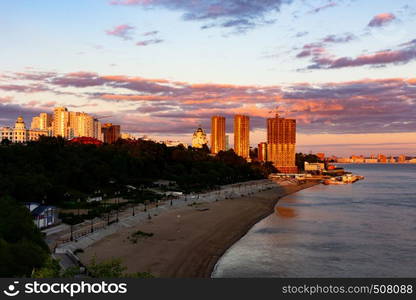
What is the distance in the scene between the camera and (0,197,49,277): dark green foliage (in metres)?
26.8

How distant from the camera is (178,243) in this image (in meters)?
53.1

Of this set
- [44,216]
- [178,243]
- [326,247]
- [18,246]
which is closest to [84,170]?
[44,216]

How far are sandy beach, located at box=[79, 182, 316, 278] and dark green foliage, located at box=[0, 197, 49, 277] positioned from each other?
892cm

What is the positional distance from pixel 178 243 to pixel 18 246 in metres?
26.9

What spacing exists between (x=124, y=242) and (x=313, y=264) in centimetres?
2198

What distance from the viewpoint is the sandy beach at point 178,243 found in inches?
1662

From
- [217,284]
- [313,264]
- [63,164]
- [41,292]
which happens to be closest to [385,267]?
[313,264]

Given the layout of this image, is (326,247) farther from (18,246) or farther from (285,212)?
(18,246)

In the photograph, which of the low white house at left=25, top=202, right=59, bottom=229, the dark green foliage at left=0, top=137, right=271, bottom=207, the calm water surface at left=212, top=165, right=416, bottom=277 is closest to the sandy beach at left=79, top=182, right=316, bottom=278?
the calm water surface at left=212, top=165, right=416, bottom=277

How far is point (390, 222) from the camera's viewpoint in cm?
7969

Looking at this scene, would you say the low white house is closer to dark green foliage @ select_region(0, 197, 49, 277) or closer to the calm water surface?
dark green foliage @ select_region(0, 197, 49, 277)

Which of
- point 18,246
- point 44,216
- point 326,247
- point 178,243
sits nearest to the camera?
point 18,246

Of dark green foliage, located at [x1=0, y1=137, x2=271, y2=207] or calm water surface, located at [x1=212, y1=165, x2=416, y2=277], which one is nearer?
calm water surface, located at [x1=212, y1=165, x2=416, y2=277]

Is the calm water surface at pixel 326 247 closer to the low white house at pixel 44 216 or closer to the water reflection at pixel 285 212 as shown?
the water reflection at pixel 285 212
